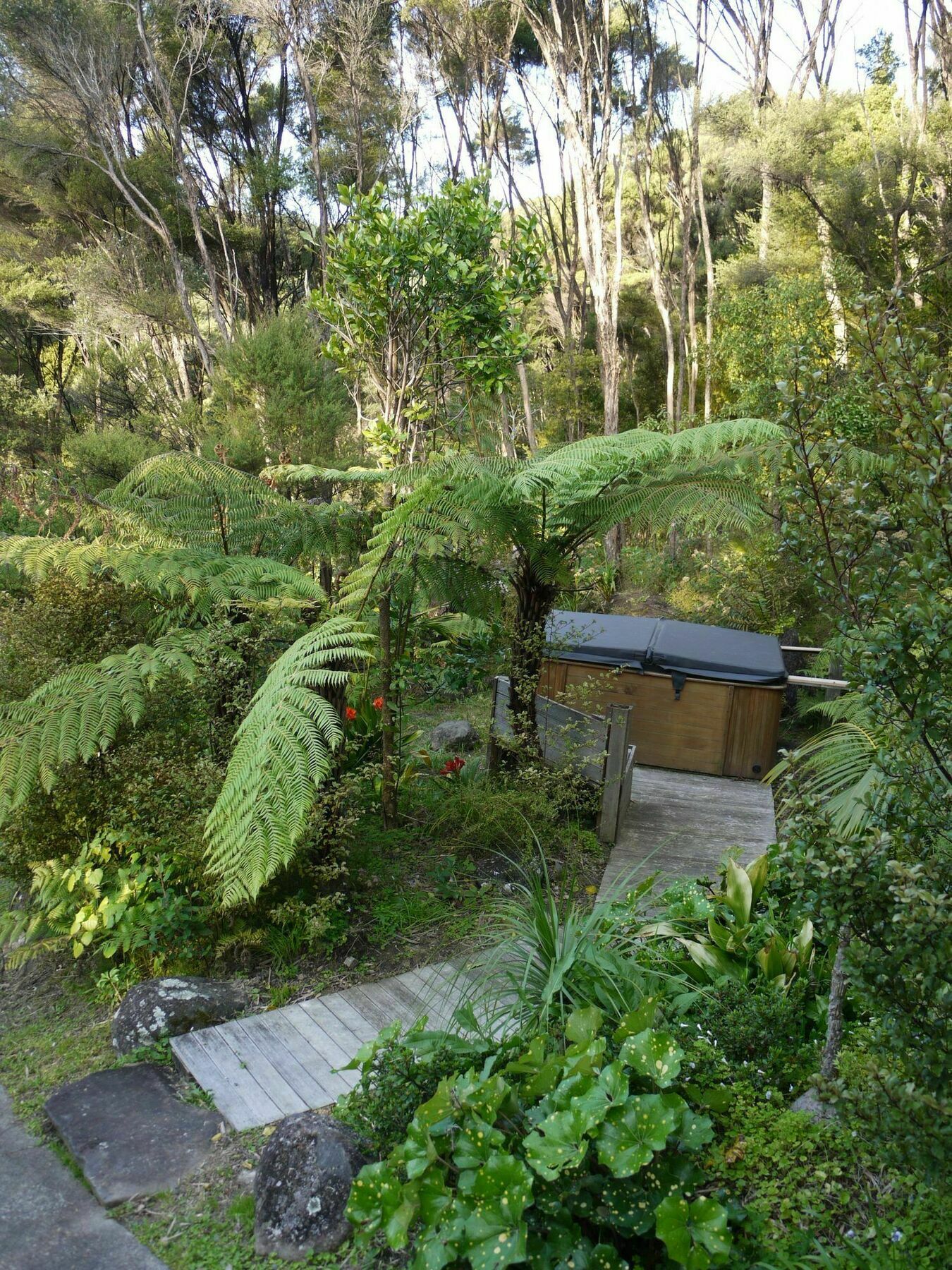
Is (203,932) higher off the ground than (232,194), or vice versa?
(232,194)

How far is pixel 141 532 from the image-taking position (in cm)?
470

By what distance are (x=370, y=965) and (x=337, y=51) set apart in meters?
17.7

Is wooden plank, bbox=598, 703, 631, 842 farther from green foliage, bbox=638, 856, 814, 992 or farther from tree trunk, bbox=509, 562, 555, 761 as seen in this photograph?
green foliage, bbox=638, 856, 814, 992

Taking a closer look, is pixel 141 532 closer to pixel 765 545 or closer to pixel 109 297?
pixel 765 545

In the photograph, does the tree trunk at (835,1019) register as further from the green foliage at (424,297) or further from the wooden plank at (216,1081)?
the green foliage at (424,297)

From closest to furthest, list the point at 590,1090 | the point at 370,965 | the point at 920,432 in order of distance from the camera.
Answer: the point at 920,432 < the point at 590,1090 < the point at 370,965

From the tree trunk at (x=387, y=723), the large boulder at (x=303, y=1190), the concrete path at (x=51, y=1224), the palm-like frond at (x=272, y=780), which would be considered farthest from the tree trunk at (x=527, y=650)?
the concrete path at (x=51, y=1224)

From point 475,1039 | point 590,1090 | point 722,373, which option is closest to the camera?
point 590,1090

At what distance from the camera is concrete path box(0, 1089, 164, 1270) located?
2.33m

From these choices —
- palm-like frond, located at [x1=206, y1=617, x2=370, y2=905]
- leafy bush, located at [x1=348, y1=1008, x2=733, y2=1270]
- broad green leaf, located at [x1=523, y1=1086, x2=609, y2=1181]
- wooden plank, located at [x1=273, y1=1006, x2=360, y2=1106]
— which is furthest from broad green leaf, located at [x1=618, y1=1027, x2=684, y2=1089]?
palm-like frond, located at [x1=206, y1=617, x2=370, y2=905]

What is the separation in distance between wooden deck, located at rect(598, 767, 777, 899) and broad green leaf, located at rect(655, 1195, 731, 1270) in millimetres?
2176

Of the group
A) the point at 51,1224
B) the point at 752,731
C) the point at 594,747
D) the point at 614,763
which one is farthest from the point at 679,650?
the point at 51,1224

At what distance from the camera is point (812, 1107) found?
2.48 metres

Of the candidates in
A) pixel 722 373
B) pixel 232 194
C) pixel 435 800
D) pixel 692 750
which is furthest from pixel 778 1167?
pixel 232 194
